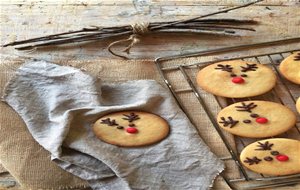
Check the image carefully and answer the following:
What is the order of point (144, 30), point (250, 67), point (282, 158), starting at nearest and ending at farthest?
point (282, 158) → point (250, 67) → point (144, 30)

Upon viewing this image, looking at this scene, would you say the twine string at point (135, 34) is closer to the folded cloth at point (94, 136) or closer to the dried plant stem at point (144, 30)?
the dried plant stem at point (144, 30)

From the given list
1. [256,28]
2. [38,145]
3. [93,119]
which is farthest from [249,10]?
[38,145]

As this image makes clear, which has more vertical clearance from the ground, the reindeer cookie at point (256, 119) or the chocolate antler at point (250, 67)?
the chocolate antler at point (250, 67)

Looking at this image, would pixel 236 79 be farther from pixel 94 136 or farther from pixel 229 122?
pixel 94 136

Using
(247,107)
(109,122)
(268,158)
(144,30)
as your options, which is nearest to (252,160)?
(268,158)

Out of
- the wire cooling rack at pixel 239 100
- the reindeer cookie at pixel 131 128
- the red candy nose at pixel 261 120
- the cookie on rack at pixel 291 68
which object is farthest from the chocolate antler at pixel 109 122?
the cookie on rack at pixel 291 68

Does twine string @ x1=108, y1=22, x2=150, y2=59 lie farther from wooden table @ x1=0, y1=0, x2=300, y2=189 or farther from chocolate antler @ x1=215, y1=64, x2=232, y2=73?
chocolate antler @ x1=215, y1=64, x2=232, y2=73

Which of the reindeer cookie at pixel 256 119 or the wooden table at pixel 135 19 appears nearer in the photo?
the reindeer cookie at pixel 256 119
